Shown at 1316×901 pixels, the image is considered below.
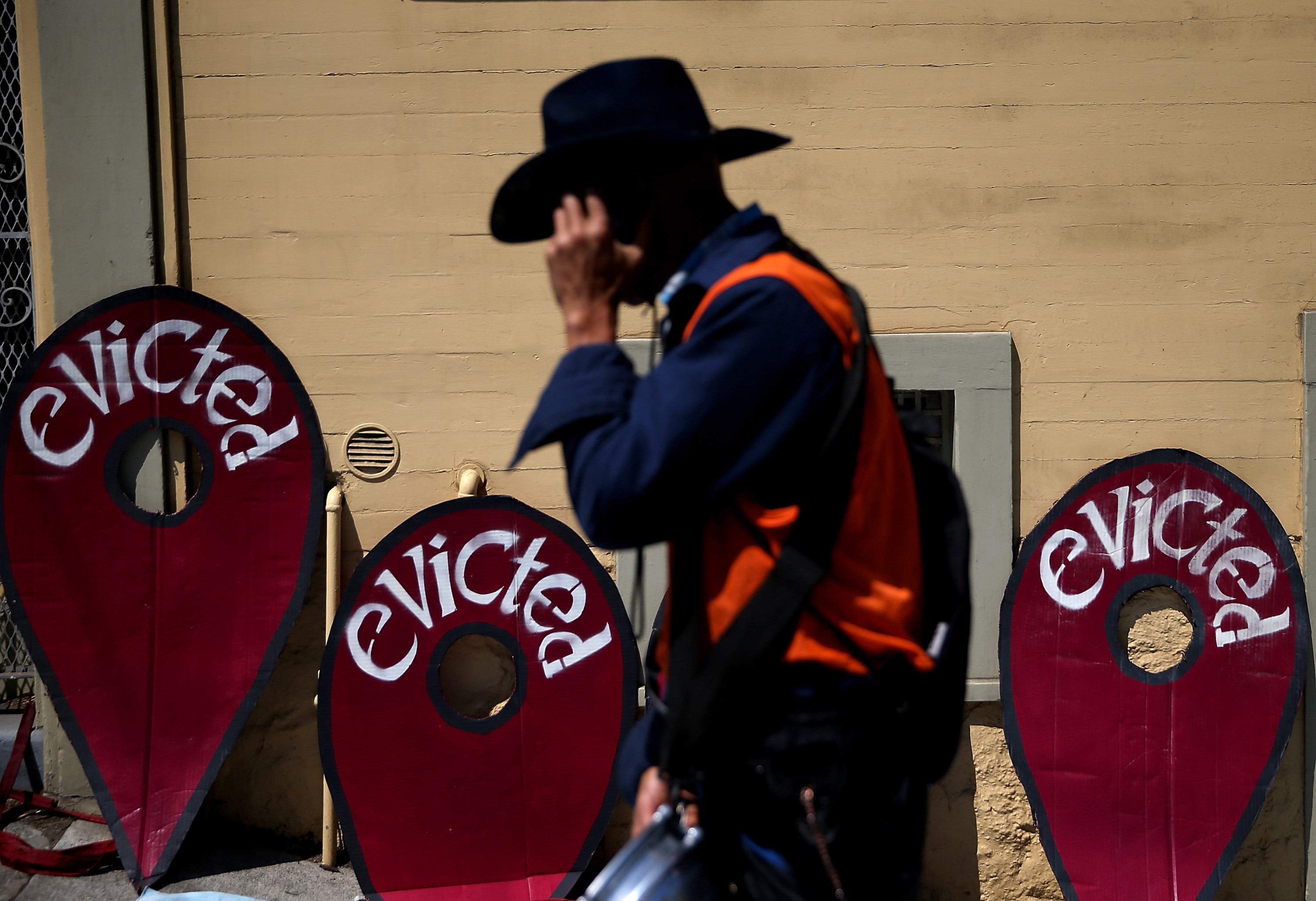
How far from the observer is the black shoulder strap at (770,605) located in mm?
1454

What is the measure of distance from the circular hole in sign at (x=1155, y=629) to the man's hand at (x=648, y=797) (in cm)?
289

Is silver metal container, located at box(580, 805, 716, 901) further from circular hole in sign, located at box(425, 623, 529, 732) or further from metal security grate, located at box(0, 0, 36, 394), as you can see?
metal security grate, located at box(0, 0, 36, 394)

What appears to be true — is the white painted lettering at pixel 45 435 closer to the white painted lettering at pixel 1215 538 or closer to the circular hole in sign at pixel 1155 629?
the circular hole in sign at pixel 1155 629

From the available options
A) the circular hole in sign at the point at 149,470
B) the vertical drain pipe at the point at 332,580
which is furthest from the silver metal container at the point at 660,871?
the circular hole in sign at the point at 149,470

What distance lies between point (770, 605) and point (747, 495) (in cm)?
16

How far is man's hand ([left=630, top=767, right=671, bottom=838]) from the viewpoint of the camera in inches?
67.6

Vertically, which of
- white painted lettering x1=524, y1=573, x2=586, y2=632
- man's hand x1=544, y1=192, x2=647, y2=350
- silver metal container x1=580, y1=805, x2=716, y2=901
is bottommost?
white painted lettering x1=524, y1=573, x2=586, y2=632

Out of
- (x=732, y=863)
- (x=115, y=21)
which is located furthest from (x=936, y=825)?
(x=115, y=21)

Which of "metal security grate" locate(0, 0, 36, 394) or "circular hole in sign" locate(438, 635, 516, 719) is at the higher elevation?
"metal security grate" locate(0, 0, 36, 394)

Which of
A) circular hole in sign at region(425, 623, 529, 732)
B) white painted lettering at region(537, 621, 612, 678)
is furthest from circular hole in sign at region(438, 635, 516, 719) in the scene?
white painted lettering at region(537, 621, 612, 678)

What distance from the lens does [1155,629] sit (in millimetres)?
4016

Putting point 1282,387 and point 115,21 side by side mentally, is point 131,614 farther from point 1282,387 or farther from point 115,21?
point 1282,387

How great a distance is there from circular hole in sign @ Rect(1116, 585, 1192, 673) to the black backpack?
269 cm

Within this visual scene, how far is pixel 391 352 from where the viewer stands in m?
4.02
